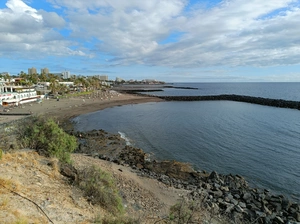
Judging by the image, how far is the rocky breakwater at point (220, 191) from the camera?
34.2 feet

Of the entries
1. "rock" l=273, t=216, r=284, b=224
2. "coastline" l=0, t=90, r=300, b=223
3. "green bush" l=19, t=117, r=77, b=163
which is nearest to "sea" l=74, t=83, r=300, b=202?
"coastline" l=0, t=90, r=300, b=223

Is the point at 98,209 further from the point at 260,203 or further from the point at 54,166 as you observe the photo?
the point at 260,203

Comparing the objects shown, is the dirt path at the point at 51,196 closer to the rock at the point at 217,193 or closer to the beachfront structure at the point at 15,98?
the rock at the point at 217,193

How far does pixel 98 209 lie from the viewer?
7523mm

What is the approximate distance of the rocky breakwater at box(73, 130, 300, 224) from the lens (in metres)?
10.4

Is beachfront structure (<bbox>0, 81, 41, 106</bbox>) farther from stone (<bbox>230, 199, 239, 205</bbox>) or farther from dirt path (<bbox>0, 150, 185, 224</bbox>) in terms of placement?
stone (<bbox>230, 199, 239, 205</bbox>)

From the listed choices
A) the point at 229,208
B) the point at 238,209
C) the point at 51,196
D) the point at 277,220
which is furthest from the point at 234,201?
the point at 51,196

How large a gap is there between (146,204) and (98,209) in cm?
324

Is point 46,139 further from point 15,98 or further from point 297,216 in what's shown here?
point 15,98

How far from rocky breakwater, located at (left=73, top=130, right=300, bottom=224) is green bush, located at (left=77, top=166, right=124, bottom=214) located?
4.65 m

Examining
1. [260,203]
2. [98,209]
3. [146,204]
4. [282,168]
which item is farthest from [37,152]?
[282,168]

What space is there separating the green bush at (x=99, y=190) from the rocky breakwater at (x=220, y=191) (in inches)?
183

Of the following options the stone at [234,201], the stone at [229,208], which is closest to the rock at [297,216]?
the stone at [234,201]

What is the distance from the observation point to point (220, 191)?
12.4 metres
